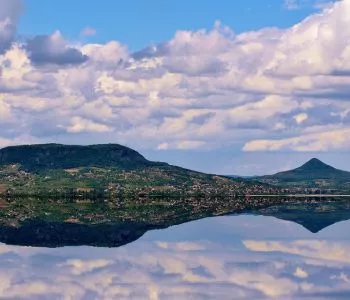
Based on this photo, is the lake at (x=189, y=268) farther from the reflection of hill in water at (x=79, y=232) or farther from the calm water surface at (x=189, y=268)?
the reflection of hill in water at (x=79, y=232)

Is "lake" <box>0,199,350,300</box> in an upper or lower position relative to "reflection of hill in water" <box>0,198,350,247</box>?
lower

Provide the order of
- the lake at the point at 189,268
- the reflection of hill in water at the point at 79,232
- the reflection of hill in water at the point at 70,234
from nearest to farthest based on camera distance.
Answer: the lake at the point at 189,268
the reflection of hill in water at the point at 70,234
the reflection of hill in water at the point at 79,232

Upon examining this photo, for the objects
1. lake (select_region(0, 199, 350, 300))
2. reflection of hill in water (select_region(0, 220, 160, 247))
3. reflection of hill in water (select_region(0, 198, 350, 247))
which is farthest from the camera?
Answer: reflection of hill in water (select_region(0, 198, 350, 247))

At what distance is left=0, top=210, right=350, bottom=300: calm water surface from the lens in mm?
79438

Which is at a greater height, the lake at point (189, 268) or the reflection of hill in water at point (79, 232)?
the reflection of hill in water at point (79, 232)

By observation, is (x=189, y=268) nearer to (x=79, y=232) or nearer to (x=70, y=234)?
(x=70, y=234)

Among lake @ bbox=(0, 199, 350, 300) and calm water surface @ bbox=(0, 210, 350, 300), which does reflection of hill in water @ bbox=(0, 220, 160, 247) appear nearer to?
lake @ bbox=(0, 199, 350, 300)

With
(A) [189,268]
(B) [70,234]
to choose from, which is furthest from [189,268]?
(B) [70,234]

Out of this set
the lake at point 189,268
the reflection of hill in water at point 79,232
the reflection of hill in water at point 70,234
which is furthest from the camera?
the reflection of hill in water at point 79,232

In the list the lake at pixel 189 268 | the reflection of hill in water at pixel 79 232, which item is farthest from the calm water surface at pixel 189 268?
the reflection of hill in water at pixel 79 232

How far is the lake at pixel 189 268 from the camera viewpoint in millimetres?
79438

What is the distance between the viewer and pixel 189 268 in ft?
324

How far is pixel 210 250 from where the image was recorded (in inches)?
4865

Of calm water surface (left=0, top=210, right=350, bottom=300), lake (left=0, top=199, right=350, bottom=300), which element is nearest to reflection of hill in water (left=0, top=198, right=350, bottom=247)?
lake (left=0, top=199, right=350, bottom=300)
